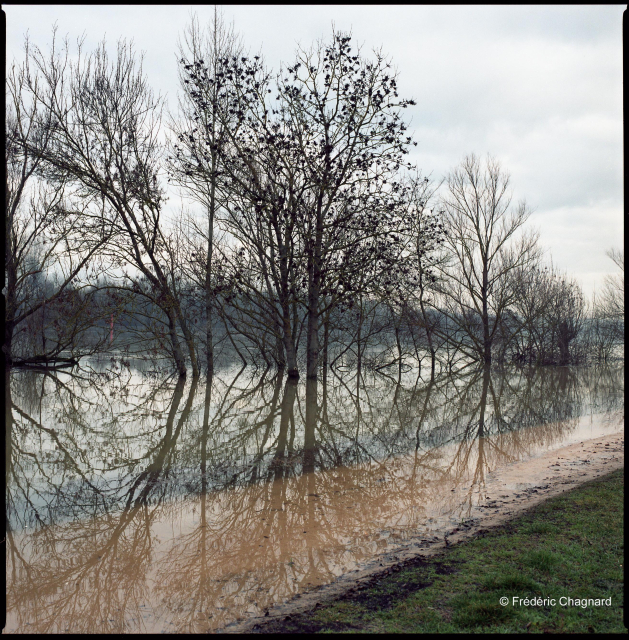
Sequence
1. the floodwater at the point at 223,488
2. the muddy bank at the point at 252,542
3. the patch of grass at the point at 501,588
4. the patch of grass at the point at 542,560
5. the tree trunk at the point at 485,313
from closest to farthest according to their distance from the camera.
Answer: the patch of grass at the point at 501,588, the muddy bank at the point at 252,542, the floodwater at the point at 223,488, the patch of grass at the point at 542,560, the tree trunk at the point at 485,313

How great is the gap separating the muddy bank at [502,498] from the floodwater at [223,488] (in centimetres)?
13

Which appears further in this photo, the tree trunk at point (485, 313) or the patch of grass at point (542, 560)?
the tree trunk at point (485, 313)

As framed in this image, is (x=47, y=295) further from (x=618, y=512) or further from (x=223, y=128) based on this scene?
(x=618, y=512)

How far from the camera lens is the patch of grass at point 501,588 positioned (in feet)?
11.4

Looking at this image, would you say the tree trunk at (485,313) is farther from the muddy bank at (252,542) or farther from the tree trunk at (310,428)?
the muddy bank at (252,542)

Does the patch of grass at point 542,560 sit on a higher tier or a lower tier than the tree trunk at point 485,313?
lower

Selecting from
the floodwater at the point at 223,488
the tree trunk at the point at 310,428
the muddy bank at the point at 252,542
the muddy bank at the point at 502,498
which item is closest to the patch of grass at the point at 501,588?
the muddy bank at the point at 502,498

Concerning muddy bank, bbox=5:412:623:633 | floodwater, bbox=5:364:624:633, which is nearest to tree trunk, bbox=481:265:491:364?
floodwater, bbox=5:364:624:633

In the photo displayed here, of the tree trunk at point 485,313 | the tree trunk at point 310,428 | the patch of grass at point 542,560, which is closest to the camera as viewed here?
the patch of grass at point 542,560

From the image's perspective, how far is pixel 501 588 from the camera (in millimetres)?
3887

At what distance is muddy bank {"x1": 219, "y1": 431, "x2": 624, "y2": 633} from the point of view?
3.97 meters

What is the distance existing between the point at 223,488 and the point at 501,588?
12.8 feet

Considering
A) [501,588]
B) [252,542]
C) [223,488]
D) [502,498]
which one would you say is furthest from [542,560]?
[223,488]

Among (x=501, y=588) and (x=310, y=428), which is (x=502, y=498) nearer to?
(x=501, y=588)
